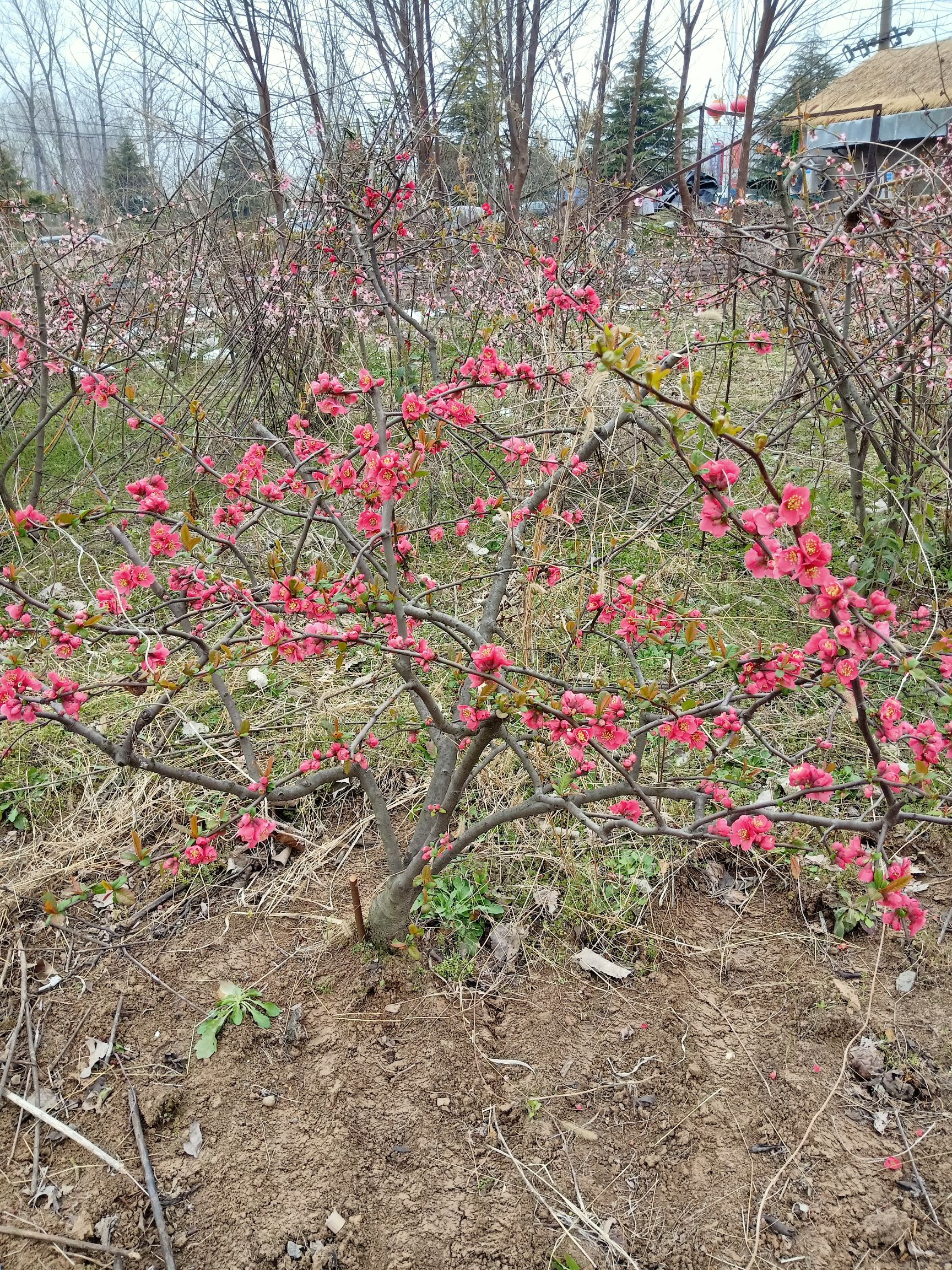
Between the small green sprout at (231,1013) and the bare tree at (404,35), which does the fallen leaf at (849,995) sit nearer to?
the small green sprout at (231,1013)

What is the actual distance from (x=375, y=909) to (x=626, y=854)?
0.81m

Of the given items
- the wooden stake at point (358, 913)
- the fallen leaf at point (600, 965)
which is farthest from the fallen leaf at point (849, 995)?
the wooden stake at point (358, 913)

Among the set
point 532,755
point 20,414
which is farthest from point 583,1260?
point 20,414

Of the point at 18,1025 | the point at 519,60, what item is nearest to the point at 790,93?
the point at 519,60

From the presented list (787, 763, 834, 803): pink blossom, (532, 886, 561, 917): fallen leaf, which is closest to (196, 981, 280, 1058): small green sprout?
(532, 886, 561, 917): fallen leaf

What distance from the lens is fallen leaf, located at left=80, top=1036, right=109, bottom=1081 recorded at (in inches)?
74.0

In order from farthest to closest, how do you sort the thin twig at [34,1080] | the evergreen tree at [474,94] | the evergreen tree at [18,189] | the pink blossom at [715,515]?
1. the evergreen tree at [18,189]
2. the evergreen tree at [474,94]
3. the thin twig at [34,1080]
4. the pink blossom at [715,515]

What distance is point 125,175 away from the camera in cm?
1585

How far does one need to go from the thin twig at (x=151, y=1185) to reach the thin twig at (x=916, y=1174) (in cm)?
151

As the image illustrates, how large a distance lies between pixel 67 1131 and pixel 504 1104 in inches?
39.5

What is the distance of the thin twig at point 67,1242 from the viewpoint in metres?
1.53

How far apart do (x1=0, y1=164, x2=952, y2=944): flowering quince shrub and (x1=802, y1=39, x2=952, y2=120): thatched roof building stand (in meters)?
16.7

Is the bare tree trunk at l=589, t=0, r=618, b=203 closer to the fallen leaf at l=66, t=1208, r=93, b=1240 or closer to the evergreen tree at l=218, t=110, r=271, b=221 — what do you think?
the evergreen tree at l=218, t=110, r=271, b=221

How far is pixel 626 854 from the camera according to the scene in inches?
93.6
